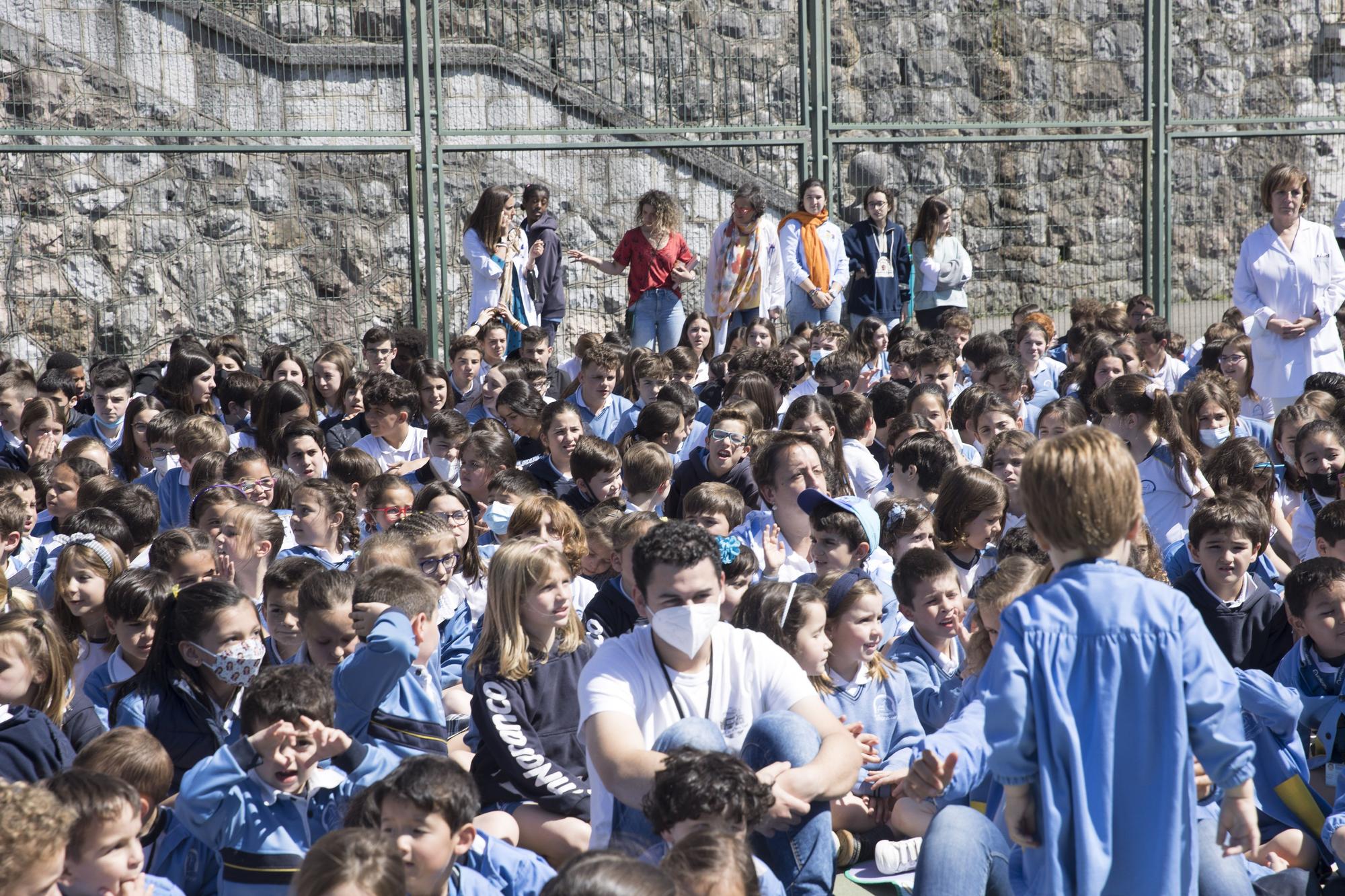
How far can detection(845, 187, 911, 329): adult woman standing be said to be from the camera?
11695mm

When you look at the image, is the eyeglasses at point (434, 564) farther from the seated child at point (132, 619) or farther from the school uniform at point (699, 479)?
the school uniform at point (699, 479)

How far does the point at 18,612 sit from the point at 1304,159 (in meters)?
14.0

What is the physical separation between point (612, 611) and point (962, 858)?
73.6 inches

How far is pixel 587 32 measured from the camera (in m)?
12.1

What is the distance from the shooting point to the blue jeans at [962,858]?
342cm

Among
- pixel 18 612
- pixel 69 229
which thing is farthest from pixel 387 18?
pixel 18 612

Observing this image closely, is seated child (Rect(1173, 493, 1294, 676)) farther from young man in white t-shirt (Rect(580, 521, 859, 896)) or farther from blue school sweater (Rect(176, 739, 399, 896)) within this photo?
blue school sweater (Rect(176, 739, 399, 896))

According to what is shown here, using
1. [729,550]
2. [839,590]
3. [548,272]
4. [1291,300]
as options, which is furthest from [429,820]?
[548,272]

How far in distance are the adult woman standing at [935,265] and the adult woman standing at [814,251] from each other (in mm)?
740

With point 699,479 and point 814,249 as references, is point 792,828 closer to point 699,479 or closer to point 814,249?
point 699,479

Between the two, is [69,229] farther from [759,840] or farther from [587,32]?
[759,840]

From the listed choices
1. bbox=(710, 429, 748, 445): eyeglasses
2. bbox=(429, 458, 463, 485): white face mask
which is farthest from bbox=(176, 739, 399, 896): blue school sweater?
bbox=(429, 458, 463, 485): white face mask

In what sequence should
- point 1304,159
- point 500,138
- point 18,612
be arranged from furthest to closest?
point 1304,159
point 500,138
point 18,612

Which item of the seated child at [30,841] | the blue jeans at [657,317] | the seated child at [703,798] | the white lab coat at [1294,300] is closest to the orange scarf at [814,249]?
the blue jeans at [657,317]
